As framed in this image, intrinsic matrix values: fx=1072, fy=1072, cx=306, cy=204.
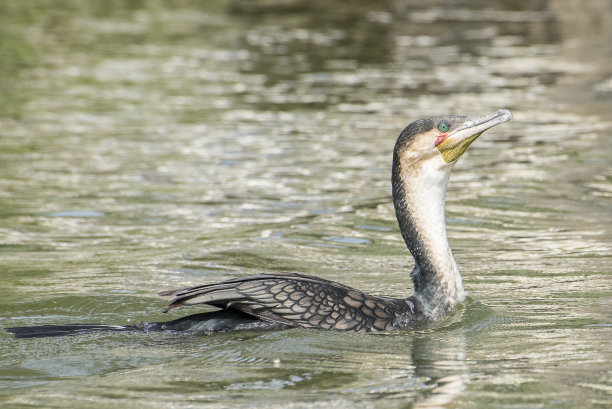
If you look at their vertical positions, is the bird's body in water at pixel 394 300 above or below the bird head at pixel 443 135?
below

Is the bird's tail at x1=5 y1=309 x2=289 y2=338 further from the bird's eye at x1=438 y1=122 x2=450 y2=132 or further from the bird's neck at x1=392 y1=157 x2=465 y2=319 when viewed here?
the bird's eye at x1=438 y1=122 x2=450 y2=132

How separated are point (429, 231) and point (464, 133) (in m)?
0.71

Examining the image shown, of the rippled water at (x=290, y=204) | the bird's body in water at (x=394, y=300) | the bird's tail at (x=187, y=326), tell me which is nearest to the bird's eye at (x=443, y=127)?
the bird's body in water at (x=394, y=300)

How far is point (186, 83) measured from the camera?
19469 mm

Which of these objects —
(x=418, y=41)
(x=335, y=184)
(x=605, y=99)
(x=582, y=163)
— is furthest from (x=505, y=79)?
(x=335, y=184)

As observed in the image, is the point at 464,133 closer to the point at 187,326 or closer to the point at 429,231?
the point at 429,231

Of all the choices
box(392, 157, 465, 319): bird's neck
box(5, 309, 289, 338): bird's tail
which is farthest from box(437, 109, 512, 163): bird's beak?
box(5, 309, 289, 338): bird's tail

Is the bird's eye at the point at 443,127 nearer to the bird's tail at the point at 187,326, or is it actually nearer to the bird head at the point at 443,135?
the bird head at the point at 443,135

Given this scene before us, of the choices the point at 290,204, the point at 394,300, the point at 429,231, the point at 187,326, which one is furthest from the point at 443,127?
the point at 290,204

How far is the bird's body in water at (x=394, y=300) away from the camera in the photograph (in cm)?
665

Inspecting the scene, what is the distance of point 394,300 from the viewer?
7223mm

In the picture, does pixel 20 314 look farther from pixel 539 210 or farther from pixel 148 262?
pixel 539 210

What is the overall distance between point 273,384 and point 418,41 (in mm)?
19916

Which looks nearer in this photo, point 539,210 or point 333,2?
point 539,210
